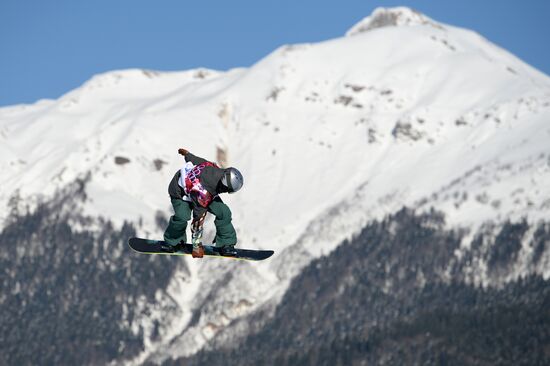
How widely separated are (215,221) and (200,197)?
1.92 metres

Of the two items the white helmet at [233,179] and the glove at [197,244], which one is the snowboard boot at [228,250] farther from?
the white helmet at [233,179]

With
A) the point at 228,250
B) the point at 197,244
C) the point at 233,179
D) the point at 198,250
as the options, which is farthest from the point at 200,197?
the point at 228,250

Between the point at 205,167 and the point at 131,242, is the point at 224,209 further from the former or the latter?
the point at 131,242

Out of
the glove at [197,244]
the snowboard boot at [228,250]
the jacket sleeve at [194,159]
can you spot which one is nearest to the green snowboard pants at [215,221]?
the snowboard boot at [228,250]

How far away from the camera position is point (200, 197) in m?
57.1

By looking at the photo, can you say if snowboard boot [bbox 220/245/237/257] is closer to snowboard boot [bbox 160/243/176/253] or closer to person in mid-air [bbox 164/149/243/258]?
person in mid-air [bbox 164/149/243/258]

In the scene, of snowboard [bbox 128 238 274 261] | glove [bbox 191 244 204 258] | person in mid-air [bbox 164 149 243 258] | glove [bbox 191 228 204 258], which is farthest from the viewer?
snowboard [bbox 128 238 274 261]

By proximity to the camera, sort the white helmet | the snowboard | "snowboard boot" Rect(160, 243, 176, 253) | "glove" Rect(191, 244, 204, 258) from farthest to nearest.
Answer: "snowboard boot" Rect(160, 243, 176, 253), the snowboard, "glove" Rect(191, 244, 204, 258), the white helmet

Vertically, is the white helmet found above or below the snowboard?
above

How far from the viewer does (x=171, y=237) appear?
59219mm

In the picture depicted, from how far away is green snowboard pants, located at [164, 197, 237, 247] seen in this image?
57531mm

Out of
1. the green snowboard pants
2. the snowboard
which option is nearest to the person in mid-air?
the green snowboard pants

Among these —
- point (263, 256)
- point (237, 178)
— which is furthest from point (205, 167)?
A: point (263, 256)

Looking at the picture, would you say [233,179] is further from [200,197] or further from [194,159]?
[200,197]
